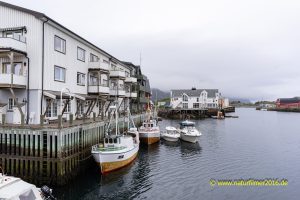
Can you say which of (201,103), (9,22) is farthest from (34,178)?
(201,103)

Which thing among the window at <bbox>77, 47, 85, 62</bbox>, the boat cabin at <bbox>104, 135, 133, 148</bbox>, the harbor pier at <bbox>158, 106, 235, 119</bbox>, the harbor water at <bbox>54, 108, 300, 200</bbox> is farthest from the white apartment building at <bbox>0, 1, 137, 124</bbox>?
the harbor pier at <bbox>158, 106, 235, 119</bbox>

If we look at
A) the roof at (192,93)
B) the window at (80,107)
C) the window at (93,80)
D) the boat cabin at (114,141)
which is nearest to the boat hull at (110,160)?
the boat cabin at (114,141)

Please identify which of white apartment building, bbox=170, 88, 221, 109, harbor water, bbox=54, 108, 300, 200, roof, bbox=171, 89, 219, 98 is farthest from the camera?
roof, bbox=171, 89, 219, 98

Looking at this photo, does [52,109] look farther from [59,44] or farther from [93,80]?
[93,80]

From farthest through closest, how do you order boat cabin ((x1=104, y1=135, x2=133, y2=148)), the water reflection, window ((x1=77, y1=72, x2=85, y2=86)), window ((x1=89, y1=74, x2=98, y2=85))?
window ((x1=89, y1=74, x2=98, y2=85)) < the water reflection < window ((x1=77, y1=72, x2=85, y2=86)) < boat cabin ((x1=104, y1=135, x2=133, y2=148))

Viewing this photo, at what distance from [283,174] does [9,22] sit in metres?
34.1

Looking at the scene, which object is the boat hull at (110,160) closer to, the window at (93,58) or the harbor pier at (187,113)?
the window at (93,58)

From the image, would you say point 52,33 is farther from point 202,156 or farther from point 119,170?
point 202,156

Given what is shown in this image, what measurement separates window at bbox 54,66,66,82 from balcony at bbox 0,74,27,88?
3.75 meters

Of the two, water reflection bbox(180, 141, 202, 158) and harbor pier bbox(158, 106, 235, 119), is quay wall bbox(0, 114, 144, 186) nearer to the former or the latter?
water reflection bbox(180, 141, 202, 158)

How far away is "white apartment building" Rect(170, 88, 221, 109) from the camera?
12662 cm

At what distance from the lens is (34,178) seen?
20.0m

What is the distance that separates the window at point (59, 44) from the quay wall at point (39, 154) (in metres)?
11.1

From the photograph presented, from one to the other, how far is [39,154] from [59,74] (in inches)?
458
